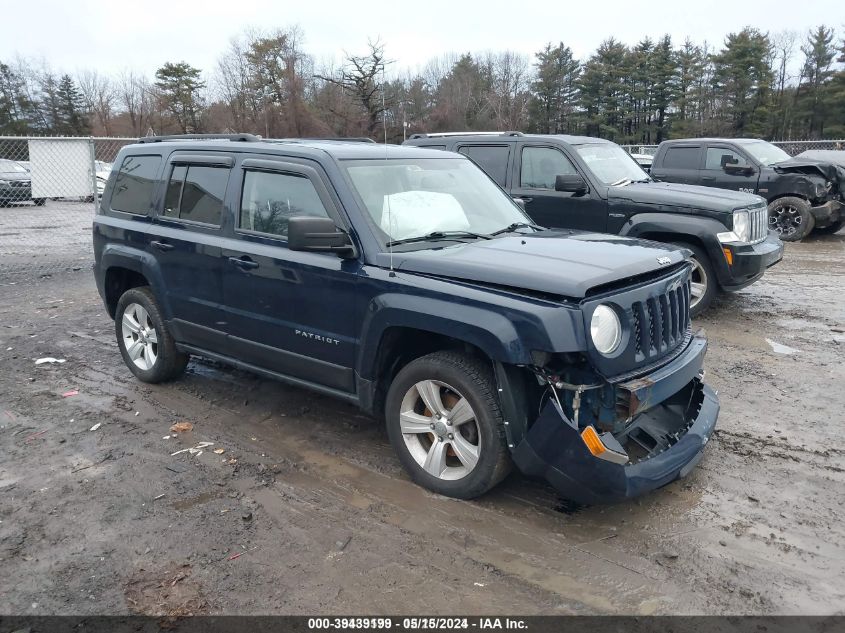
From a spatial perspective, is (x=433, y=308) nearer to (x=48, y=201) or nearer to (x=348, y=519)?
(x=348, y=519)

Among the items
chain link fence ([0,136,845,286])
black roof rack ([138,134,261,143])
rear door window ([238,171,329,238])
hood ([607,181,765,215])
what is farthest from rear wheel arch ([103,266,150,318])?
hood ([607,181,765,215])

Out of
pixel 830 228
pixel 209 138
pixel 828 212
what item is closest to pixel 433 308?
pixel 209 138

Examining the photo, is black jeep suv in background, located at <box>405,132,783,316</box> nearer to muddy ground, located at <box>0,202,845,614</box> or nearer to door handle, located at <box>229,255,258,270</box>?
muddy ground, located at <box>0,202,845,614</box>

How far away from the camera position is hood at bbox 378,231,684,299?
3314mm

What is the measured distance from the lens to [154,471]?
4.16 m

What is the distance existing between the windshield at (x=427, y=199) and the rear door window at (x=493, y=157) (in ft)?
11.5

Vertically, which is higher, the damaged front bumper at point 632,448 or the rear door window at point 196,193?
the rear door window at point 196,193

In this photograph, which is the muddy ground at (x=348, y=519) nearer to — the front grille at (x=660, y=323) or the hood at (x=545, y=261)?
the front grille at (x=660, y=323)

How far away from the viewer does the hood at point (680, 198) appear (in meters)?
7.25

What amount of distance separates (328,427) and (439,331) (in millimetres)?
1664

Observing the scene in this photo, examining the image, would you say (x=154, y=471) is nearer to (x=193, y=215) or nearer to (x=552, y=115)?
(x=193, y=215)

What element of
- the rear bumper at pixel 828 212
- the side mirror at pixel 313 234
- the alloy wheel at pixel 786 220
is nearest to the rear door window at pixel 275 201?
the side mirror at pixel 313 234

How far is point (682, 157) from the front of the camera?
501 inches

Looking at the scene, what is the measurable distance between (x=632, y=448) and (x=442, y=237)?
171 cm
